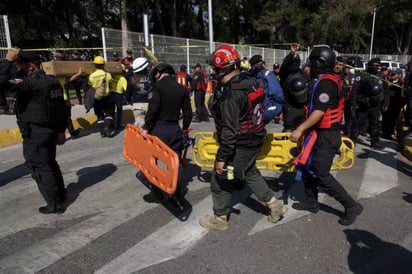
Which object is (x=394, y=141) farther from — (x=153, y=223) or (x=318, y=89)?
(x=153, y=223)

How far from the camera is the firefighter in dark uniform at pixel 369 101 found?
7.62m

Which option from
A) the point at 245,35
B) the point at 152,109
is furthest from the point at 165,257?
the point at 245,35

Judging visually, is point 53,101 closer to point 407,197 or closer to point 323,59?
point 323,59

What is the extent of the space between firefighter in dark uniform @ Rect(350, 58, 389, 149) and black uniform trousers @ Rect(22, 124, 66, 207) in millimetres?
6256

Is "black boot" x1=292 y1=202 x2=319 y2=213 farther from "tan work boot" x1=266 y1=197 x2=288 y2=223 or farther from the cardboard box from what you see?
the cardboard box

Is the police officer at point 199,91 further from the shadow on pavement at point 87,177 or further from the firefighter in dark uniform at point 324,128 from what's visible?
Answer: the firefighter in dark uniform at point 324,128

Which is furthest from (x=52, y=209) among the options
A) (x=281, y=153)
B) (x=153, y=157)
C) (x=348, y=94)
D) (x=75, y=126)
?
(x=348, y=94)

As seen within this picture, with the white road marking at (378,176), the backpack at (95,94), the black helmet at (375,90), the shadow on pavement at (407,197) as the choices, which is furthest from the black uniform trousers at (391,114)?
the backpack at (95,94)

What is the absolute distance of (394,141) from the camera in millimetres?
8781

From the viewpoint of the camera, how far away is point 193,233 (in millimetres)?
3801

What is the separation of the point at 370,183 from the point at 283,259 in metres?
2.80

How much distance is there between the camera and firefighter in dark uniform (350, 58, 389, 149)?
25.0 ft

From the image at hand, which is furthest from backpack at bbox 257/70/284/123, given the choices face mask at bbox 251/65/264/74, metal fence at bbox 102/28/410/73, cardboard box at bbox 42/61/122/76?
metal fence at bbox 102/28/410/73

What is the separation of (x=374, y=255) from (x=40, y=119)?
147 inches
